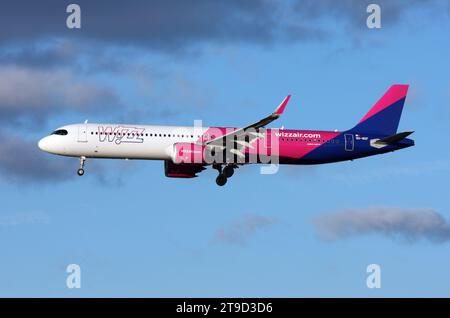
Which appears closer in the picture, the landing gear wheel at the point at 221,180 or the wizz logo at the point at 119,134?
the wizz logo at the point at 119,134

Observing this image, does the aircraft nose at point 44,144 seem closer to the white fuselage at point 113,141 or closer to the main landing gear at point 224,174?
the white fuselage at point 113,141

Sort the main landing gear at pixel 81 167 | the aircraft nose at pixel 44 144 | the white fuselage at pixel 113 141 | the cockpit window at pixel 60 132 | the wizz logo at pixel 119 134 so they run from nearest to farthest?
the main landing gear at pixel 81 167 < the white fuselage at pixel 113 141 < the wizz logo at pixel 119 134 < the cockpit window at pixel 60 132 < the aircraft nose at pixel 44 144

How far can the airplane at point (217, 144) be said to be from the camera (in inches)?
3381

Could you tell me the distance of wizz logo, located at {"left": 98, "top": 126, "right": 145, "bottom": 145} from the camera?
85.9 metres

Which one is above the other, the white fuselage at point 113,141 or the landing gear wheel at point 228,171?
the white fuselage at point 113,141

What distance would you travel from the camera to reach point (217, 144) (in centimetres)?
8712

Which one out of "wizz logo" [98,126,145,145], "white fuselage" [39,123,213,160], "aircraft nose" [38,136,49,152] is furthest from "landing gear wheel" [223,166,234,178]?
"aircraft nose" [38,136,49,152]

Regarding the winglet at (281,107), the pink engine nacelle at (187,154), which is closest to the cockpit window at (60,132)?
the pink engine nacelle at (187,154)
